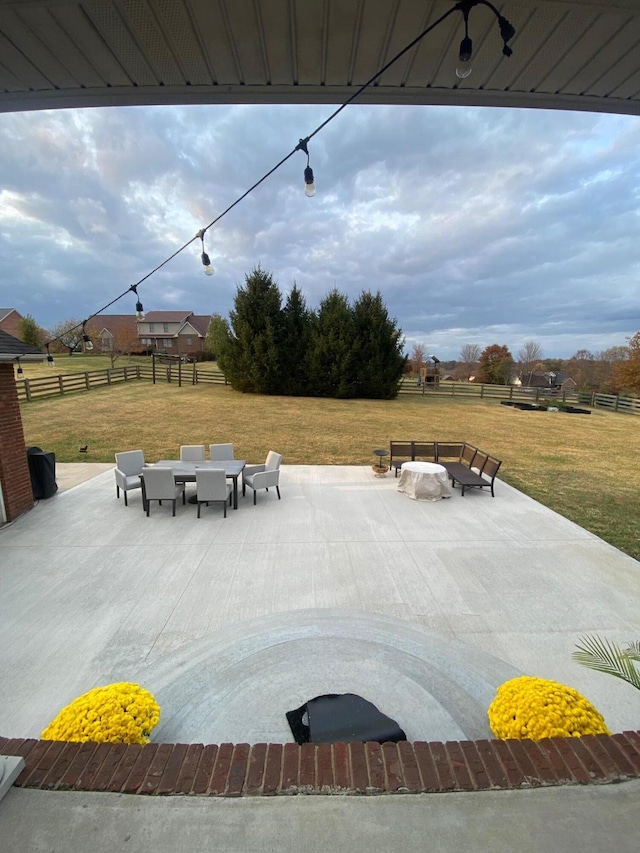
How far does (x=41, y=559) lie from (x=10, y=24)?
5482mm

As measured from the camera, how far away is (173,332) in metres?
57.5

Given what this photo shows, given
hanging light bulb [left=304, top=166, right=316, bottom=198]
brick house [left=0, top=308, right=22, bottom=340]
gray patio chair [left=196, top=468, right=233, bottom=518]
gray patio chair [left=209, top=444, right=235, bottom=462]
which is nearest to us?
hanging light bulb [left=304, top=166, right=316, bottom=198]

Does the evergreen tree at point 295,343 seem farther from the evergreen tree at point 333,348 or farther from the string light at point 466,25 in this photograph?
the string light at point 466,25

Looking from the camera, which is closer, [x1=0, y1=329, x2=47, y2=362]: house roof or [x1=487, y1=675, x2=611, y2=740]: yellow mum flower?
[x1=487, y1=675, x2=611, y2=740]: yellow mum flower

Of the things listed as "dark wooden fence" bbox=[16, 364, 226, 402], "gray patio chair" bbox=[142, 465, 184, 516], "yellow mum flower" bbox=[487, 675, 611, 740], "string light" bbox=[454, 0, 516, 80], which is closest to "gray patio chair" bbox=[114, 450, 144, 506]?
"gray patio chair" bbox=[142, 465, 184, 516]

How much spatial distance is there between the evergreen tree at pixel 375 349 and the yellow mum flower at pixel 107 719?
79.8 feet

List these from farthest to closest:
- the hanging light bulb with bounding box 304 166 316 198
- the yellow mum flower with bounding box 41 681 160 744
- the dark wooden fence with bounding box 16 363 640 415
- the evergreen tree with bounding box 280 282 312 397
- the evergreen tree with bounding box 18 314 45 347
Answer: the evergreen tree with bounding box 18 314 45 347 → the evergreen tree with bounding box 280 282 312 397 → the dark wooden fence with bounding box 16 363 640 415 → the hanging light bulb with bounding box 304 166 316 198 → the yellow mum flower with bounding box 41 681 160 744

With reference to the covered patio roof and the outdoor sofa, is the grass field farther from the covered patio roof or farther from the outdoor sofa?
the covered patio roof

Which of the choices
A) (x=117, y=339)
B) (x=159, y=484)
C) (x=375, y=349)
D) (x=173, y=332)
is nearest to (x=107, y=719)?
(x=159, y=484)

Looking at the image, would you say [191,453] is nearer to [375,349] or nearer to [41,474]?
[41,474]

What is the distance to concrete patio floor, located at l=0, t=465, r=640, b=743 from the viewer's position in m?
2.96

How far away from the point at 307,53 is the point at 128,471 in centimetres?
684

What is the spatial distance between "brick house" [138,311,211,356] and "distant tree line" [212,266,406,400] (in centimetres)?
3315

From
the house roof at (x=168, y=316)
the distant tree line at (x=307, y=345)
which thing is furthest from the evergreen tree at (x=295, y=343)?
the house roof at (x=168, y=316)
